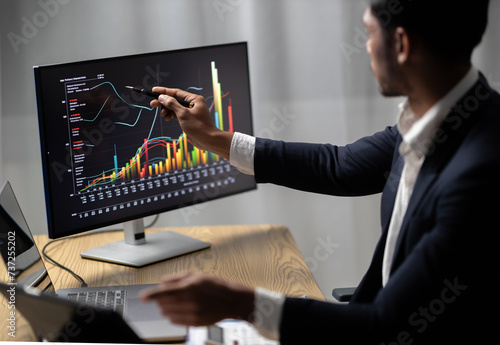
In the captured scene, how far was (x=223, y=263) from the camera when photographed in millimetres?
1580

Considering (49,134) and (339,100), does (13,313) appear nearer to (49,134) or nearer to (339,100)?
(49,134)

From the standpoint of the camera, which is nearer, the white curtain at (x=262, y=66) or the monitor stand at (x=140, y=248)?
the monitor stand at (x=140, y=248)

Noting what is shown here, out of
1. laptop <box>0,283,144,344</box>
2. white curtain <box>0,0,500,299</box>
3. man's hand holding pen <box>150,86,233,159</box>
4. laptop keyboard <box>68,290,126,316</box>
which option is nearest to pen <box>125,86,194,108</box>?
man's hand holding pen <box>150,86,233,159</box>

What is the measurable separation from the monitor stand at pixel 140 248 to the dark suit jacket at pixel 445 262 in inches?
27.7

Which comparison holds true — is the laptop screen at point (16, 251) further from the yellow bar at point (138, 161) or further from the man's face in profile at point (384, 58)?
the man's face in profile at point (384, 58)

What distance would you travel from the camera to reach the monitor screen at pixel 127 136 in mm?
1435

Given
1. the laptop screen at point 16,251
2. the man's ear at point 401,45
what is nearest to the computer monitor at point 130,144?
the laptop screen at point 16,251

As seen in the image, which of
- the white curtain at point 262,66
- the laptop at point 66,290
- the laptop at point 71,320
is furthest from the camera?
the white curtain at point 262,66

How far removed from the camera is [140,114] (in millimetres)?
1556

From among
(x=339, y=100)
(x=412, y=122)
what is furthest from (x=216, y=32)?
(x=412, y=122)

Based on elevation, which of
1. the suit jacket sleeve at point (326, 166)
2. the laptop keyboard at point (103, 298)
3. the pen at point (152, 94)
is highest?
the pen at point (152, 94)

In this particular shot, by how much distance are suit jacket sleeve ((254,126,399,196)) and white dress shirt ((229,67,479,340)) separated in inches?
9.9

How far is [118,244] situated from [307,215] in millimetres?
952

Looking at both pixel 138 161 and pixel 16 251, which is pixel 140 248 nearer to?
pixel 138 161
